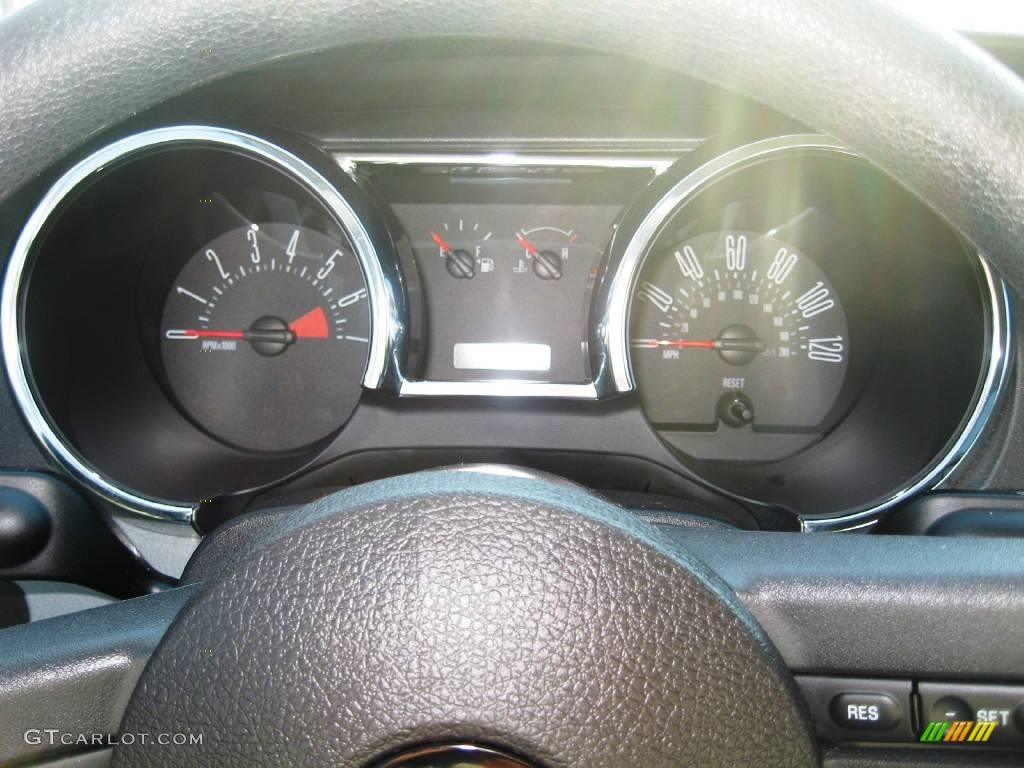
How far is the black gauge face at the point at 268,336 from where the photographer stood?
7.26ft

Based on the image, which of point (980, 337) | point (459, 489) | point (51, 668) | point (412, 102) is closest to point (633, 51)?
point (459, 489)

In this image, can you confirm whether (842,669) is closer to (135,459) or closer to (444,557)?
(444,557)

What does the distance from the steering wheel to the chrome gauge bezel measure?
1104mm

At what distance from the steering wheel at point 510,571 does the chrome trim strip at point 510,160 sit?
44.1 inches

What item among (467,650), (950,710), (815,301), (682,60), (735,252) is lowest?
(950,710)

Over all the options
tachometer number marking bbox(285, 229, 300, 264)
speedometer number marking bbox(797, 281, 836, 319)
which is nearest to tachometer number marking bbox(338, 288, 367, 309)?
tachometer number marking bbox(285, 229, 300, 264)

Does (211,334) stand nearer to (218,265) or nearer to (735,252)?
(218,265)

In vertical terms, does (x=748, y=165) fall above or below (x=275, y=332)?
above

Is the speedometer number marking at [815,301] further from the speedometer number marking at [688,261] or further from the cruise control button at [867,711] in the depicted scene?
the cruise control button at [867,711]

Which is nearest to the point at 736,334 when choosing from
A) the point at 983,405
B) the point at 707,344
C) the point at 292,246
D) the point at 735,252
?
the point at 707,344

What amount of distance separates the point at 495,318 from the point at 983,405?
3.28 ft

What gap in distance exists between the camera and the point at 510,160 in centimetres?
192

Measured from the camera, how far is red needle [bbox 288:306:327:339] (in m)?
2.25

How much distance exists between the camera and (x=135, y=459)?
203 centimetres
